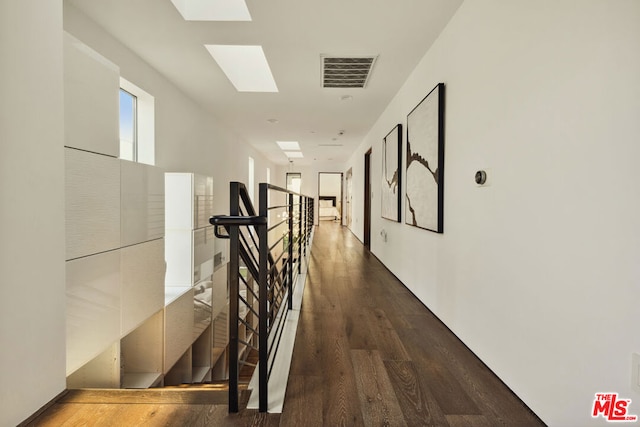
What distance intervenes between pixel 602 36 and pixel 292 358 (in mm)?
1966

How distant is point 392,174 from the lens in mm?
4191

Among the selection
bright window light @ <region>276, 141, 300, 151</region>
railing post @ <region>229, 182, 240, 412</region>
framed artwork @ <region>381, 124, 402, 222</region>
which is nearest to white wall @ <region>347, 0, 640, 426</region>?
railing post @ <region>229, 182, 240, 412</region>

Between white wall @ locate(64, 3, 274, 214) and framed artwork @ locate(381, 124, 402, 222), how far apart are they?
2.68m

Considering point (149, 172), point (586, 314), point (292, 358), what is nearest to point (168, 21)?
point (149, 172)

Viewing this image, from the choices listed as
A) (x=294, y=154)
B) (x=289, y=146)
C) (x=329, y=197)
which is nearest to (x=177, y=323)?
(x=289, y=146)

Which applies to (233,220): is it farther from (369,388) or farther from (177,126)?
(177,126)

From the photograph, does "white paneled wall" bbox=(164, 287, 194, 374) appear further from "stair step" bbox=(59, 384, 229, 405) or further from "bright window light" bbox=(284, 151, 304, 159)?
"bright window light" bbox=(284, 151, 304, 159)

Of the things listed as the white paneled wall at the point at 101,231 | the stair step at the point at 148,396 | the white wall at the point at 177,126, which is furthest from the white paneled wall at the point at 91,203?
the white wall at the point at 177,126

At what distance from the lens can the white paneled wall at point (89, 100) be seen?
1.89 meters

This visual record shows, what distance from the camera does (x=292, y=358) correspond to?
1.90 m

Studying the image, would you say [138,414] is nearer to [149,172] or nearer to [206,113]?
[149,172]

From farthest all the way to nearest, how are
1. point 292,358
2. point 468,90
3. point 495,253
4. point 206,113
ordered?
point 206,113, point 468,90, point 292,358, point 495,253

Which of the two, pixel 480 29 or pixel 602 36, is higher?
pixel 480 29

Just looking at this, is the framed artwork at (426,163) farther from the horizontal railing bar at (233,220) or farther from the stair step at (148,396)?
the stair step at (148,396)
